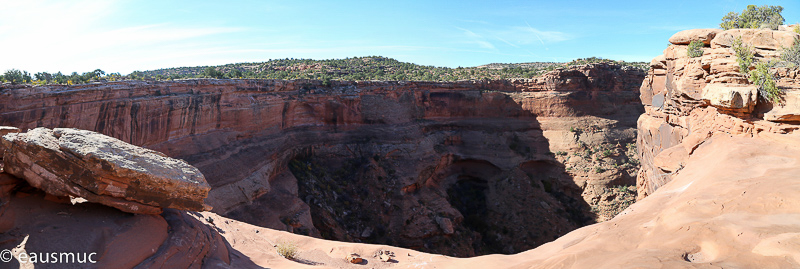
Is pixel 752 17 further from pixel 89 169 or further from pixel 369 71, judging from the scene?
pixel 369 71

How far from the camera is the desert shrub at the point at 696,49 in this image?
54.2 feet

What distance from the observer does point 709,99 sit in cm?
1459

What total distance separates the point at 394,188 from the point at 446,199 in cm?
472

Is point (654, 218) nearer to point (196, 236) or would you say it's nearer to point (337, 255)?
point (337, 255)

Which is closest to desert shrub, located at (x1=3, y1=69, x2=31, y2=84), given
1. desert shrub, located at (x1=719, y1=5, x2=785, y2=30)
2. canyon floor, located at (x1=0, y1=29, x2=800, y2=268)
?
canyon floor, located at (x1=0, y1=29, x2=800, y2=268)

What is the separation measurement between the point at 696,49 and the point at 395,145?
22342mm

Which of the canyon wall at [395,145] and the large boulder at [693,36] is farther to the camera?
the canyon wall at [395,145]

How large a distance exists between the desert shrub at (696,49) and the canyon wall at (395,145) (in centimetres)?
1718

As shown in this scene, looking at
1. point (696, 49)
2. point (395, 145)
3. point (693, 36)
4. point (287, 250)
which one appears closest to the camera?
point (287, 250)

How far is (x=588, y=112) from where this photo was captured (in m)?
39.6

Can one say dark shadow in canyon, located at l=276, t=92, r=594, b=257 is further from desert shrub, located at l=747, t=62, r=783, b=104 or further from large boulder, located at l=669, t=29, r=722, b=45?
desert shrub, located at l=747, t=62, r=783, b=104

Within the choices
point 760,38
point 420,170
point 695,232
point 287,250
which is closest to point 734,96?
point 760,38

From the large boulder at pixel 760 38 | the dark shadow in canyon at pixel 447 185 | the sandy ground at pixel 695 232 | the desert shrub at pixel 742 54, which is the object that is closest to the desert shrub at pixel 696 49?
the large boulder at pixel 760 38

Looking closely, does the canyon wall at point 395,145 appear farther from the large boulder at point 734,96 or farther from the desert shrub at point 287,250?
the large boulder at point 734,96
